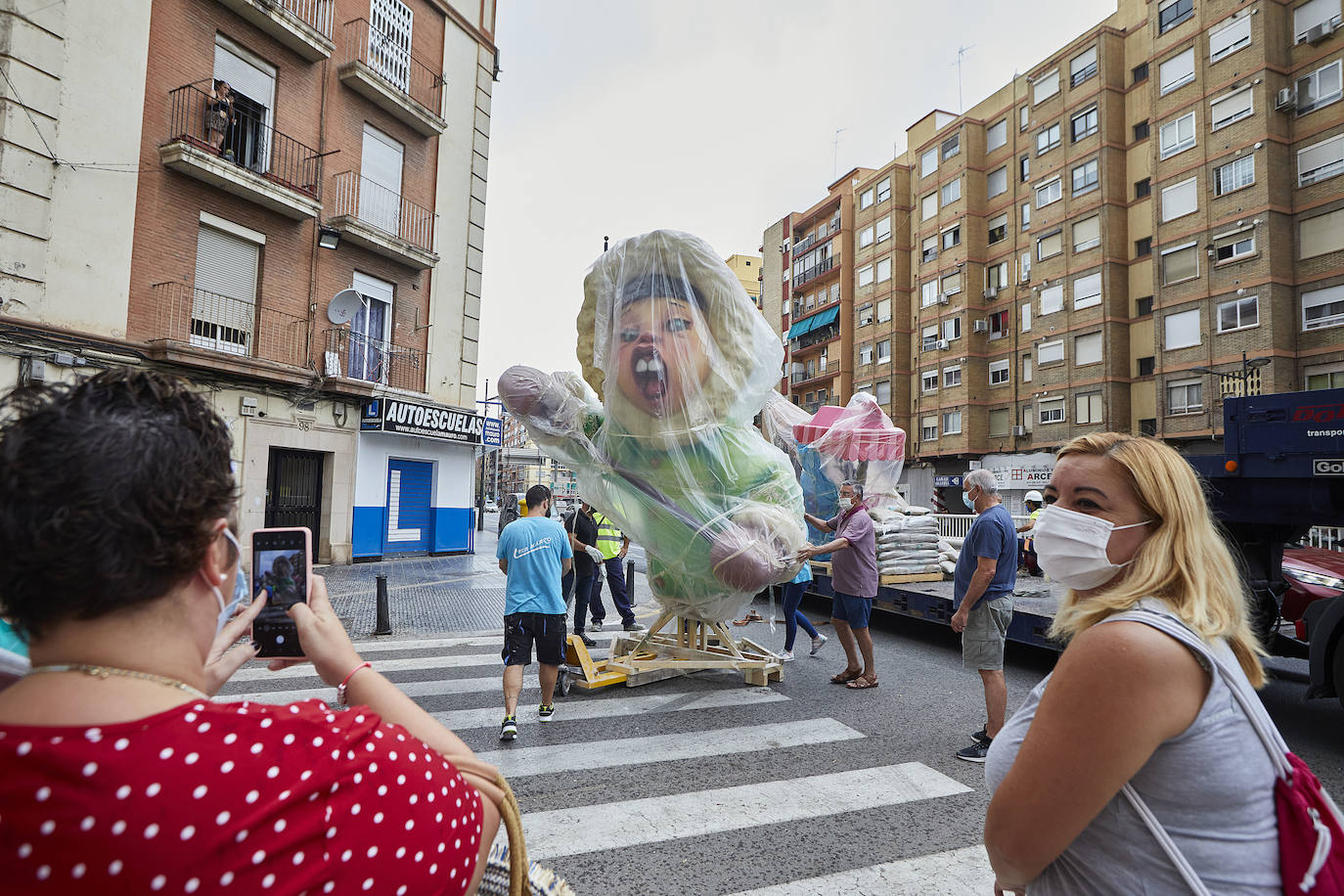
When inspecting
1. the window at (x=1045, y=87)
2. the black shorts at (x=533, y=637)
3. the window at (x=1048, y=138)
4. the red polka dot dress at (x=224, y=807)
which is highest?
the window at (x=1045, y=87)

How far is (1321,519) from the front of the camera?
18.4 ft

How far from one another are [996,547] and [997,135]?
3456 centimetres

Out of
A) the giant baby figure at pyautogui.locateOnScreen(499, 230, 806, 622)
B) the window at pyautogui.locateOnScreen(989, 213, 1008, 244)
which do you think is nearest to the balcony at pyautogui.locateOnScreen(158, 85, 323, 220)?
the giant baby figure at pyautogui.locateOnScreen(499, 230, 806, 622)

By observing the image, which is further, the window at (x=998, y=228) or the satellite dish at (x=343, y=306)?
the window at (x=998, y=228)

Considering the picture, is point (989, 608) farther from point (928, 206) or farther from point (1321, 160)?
point (928, 206)

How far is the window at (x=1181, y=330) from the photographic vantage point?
24.3m

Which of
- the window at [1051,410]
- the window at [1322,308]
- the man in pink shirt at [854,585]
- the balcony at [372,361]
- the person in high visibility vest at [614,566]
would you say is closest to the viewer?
the man in pink shirt at [854,585]

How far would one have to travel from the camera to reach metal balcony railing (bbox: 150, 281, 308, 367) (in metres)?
12.2

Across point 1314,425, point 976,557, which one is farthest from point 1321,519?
point 976,557

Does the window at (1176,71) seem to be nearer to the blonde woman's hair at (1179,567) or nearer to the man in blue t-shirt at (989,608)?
the man in blue t-shirt at (989,608)

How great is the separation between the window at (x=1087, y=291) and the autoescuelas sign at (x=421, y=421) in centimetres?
2381

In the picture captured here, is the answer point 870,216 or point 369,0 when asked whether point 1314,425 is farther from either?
point 870,216

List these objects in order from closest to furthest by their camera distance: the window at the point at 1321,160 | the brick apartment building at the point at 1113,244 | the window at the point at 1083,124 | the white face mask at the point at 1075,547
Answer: the white face mask at the point at 1075,547
the window at the point at 1321,160
the brick apartment building at the point at 1113,244
the window at the point at 1083,124

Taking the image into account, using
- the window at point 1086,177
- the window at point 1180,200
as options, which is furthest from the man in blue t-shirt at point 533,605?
the window at point 1086,177
